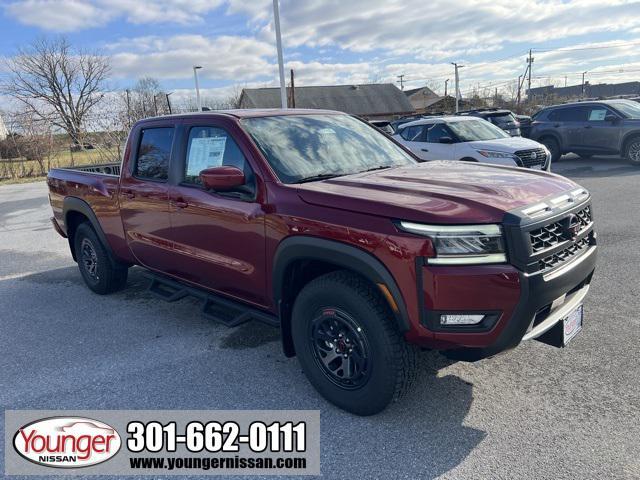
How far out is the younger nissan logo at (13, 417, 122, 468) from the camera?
9.16 feet

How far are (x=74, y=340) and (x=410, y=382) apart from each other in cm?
314

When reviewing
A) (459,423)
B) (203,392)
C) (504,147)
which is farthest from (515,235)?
(504,147)

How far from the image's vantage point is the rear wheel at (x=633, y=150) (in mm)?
12992

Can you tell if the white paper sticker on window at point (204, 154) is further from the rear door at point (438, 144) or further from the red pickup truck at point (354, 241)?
the rear door at point (438, 144)

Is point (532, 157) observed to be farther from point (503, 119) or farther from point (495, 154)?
point (503, 119)

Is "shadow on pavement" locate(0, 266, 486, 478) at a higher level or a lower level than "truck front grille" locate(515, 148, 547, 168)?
lower

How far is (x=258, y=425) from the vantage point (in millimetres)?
3016

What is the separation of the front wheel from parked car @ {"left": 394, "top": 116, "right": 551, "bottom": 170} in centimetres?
784

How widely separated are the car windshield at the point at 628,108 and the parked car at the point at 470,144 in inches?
182

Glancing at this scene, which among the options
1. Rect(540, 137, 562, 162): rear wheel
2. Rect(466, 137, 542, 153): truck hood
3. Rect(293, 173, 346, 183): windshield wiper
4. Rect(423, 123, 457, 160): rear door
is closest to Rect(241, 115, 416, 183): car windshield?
Rect(293, 173, 346, 183): windshield wiper

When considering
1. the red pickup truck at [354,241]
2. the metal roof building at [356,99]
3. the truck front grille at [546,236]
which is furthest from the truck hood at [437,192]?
the metal roof building at [356,99]

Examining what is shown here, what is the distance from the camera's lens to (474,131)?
10.8 meters

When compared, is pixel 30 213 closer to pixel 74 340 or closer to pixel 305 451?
pixel 74 340

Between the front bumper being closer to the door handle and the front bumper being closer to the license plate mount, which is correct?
the license plate mount
